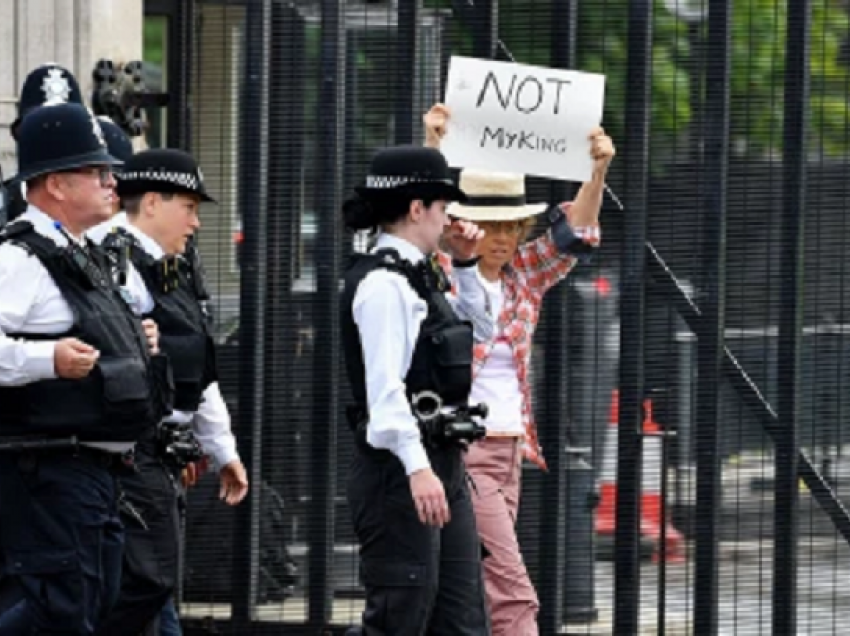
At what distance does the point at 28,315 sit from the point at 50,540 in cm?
63

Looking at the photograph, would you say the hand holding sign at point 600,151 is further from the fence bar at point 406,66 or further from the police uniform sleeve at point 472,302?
the fence bar at point 406,66

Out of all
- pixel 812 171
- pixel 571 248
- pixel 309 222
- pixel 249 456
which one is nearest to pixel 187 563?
pixel 249 456

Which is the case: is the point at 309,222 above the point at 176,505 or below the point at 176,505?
above

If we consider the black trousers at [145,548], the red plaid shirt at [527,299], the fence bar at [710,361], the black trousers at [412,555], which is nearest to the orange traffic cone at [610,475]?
the fence bar at [710,361]

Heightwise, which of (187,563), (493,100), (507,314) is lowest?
(187,563)

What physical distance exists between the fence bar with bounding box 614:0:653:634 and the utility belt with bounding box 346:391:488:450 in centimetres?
175

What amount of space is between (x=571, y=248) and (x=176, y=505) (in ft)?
5.59

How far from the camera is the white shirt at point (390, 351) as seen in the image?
26.7 ft

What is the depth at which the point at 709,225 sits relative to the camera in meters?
10.1

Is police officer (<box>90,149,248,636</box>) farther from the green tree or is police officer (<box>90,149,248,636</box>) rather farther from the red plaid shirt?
the green tree

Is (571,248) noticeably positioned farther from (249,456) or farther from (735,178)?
(249,456)

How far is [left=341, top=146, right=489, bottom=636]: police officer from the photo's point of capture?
819 cm

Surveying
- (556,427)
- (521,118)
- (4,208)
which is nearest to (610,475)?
(556,427)

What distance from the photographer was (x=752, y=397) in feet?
33.0
